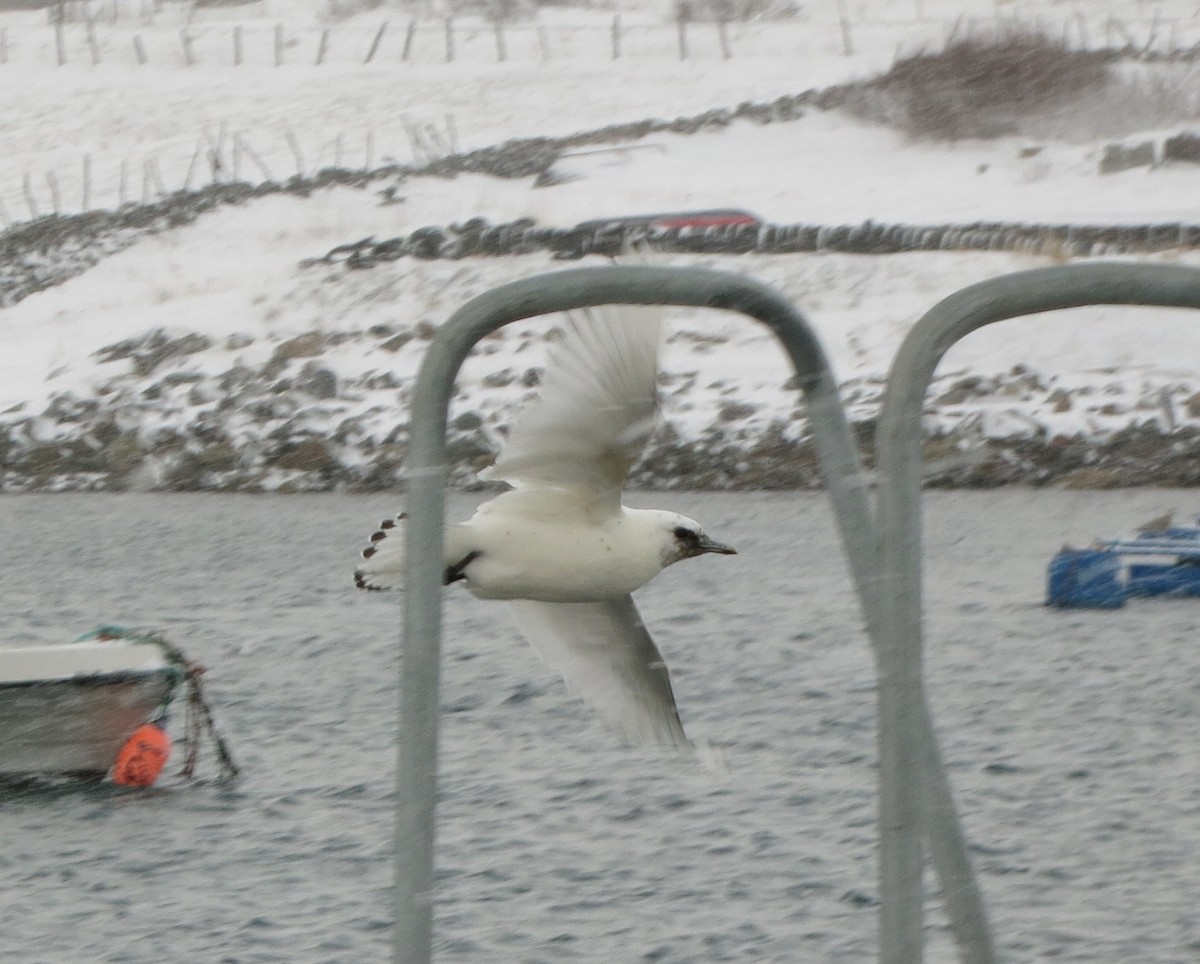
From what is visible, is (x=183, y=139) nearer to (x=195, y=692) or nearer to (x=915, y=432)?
(x=195, y=692)

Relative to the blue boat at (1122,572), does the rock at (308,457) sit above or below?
below

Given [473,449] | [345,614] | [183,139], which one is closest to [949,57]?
[183,139]

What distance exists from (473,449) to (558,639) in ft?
56.9

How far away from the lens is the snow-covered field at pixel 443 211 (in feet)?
64.0

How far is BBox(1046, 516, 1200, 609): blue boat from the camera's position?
1057cm

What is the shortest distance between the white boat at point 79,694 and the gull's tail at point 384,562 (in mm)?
4456

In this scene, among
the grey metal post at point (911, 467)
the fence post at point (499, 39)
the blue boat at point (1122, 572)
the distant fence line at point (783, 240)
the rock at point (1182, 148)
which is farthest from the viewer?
the fence post at point (499, 39)

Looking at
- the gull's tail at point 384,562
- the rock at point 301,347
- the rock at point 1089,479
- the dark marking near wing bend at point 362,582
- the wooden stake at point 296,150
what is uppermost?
the wooden stake at point 296,150

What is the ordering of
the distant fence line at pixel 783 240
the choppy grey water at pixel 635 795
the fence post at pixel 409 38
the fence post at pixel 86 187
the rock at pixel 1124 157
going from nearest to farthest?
the choppy grey water at pixel 635 795
the distant fence line at pixel 783 240
the rock at pixel 1124 157
the fence post at pixel 86 187
the fence post at pixel 409 38

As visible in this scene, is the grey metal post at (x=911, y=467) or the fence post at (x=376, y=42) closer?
the grey metal post at (x=911, y=467)

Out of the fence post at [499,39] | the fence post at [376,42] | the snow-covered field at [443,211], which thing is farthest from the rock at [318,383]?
the fence post at [376,42]

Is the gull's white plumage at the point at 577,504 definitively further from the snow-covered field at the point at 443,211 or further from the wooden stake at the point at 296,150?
the wooden stake at the point at 296,150

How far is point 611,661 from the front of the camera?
7.13 ft

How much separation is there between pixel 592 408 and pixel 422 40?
3184 centimetres
